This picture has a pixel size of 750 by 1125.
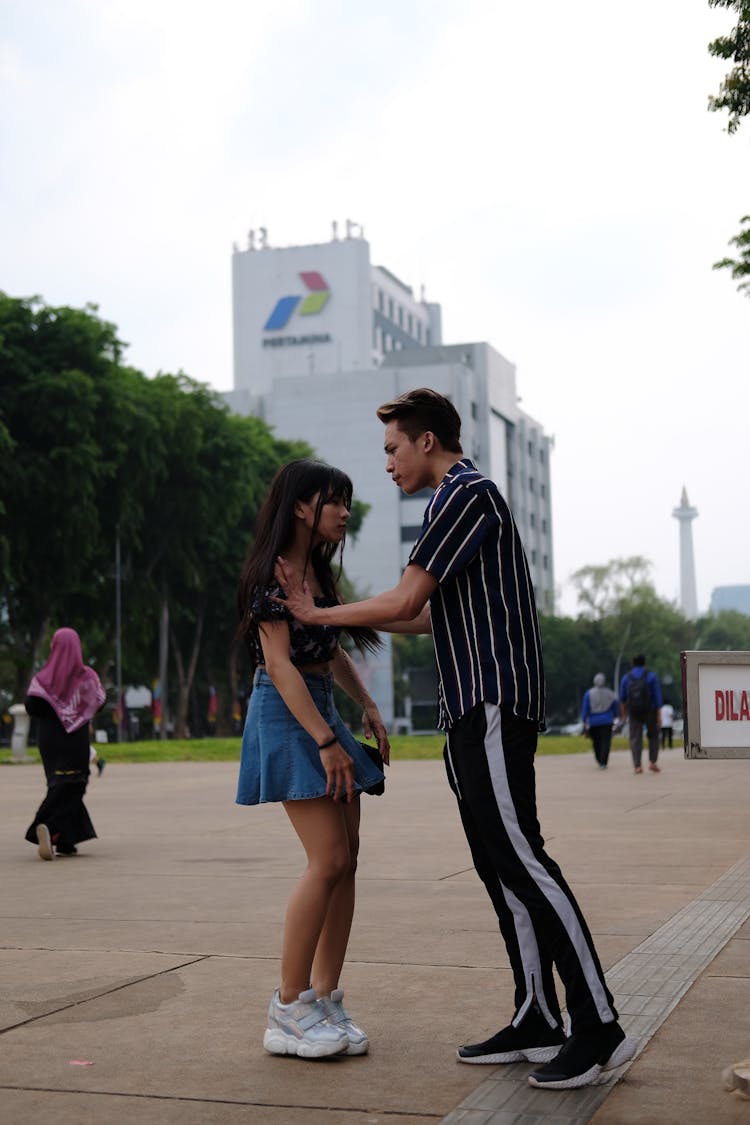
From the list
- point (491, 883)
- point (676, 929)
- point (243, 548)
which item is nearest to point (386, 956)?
point (676, 929)

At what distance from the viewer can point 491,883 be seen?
4410mm

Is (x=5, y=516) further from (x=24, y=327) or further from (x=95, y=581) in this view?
(x=95, y=581)

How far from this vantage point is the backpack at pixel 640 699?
2238cm

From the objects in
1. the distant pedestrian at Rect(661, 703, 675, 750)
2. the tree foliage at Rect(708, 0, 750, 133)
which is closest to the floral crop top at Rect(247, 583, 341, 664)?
the tree foliage at Rect(708, 0, 750, 133)

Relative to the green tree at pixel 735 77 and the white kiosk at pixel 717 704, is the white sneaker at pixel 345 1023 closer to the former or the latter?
the white kiosk at pixel 717 704

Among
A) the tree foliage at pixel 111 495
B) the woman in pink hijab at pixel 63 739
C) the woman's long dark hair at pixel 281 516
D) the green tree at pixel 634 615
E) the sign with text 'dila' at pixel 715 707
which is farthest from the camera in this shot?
the green tree at pixel 634 615

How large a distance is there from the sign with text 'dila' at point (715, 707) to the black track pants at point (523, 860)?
0.45m

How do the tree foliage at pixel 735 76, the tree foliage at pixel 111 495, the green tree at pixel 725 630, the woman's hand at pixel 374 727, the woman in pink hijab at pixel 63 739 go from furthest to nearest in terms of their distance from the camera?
the green tree at pixel 725 630 → the tree foliage at pixel 111 495 → the tree foliage at pixel 735 76 → the woman in pink hijab at pixel 63 739 → the woman's hand at pixel 374 727

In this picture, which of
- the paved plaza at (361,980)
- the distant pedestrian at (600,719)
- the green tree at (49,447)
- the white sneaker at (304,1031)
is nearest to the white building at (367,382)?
the green tree at (49,447)

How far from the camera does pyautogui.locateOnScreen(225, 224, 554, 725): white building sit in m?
106

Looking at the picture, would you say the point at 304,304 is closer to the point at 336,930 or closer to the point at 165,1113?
the point at 336,930

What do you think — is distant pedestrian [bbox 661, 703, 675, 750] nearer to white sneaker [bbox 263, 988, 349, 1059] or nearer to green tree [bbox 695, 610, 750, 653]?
white sneaker [bbox 263, 988, 349, 1059]

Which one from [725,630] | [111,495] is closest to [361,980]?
[111,495]

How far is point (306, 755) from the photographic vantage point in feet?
15.0
